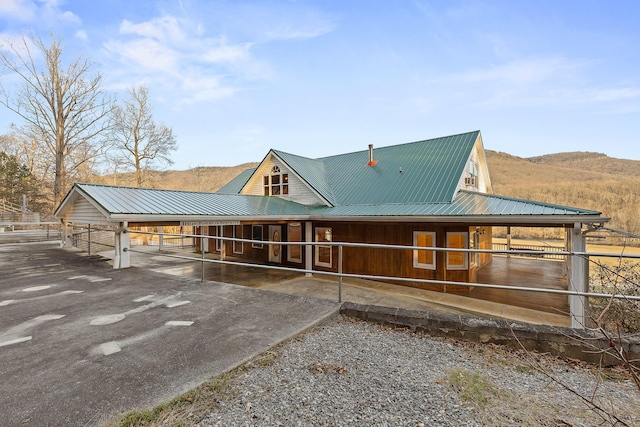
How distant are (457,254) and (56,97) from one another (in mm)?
27857

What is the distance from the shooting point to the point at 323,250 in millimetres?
12984

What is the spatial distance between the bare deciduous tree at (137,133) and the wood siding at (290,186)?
14.9m

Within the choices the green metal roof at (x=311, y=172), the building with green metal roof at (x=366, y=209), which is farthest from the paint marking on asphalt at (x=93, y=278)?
the green metal roof at (x=311, y=172)

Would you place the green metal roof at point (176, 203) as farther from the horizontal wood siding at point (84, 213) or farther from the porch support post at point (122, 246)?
the porch support post at point (122, 246)

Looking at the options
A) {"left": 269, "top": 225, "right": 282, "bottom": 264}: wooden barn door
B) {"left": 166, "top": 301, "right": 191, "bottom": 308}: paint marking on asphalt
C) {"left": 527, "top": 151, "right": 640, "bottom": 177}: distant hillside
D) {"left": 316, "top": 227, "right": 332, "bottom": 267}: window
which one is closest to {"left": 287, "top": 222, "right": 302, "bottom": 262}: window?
{"left": 269, "top": 225, "right": 282, "bottom": 264}: wooden barn door

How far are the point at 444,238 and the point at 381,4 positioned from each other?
33.7ft

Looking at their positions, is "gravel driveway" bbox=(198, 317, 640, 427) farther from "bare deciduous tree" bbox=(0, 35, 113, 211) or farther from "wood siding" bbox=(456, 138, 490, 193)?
"bare deciduous tree" bbox=(0, 35, 113, 211)

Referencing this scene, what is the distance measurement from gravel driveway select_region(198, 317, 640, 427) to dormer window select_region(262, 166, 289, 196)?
11588mm

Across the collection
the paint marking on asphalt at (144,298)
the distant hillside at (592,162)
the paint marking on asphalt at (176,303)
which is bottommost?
the paint marking on asphalt at (144,298)

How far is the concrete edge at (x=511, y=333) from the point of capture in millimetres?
3395

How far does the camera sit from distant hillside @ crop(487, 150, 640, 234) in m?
41.0

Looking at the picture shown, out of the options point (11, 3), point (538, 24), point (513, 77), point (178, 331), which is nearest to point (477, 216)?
point (178, 331)

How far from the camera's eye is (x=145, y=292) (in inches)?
238

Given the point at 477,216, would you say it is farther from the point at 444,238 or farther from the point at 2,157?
the point at 2,157
